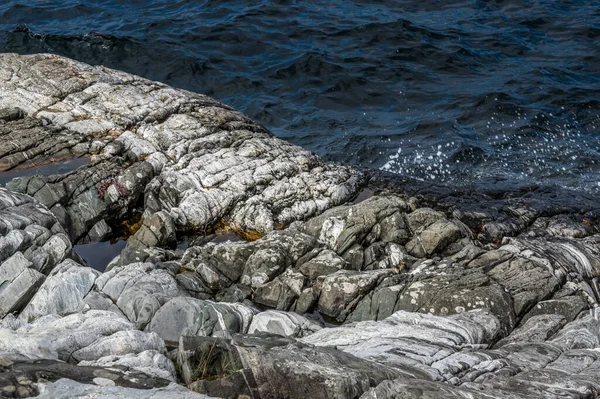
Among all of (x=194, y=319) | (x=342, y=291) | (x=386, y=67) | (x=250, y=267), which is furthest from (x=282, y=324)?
(x=386, y=67)

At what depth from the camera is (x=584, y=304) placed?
11352 mm

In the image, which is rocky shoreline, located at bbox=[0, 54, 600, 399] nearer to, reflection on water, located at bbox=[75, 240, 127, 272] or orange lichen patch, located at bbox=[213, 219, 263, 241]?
orange lichen patch, located at bbox=[213, 219, 263, 241]

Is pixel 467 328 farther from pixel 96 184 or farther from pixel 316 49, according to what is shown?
pixel 316 49

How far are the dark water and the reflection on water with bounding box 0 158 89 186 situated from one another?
23.1 ft

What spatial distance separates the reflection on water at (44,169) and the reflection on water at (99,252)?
5.65 feet

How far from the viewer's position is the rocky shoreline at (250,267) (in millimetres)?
7367

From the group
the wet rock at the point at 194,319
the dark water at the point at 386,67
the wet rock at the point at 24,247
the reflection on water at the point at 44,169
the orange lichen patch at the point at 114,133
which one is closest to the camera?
the wet rock at the point at 194,319

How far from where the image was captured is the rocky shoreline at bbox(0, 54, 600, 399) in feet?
24.2

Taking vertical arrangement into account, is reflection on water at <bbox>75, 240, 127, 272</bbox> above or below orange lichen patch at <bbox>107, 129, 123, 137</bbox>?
below

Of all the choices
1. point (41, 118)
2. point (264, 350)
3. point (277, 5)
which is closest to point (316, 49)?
point (277, 5)

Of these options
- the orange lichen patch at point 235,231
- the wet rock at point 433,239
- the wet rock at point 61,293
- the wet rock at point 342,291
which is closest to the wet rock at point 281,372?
the wet rock at point 61,293

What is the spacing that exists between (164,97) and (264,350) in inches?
410

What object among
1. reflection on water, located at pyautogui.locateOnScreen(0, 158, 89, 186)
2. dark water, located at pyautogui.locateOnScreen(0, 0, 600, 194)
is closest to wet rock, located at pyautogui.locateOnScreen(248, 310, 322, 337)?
reflection on water, located at pyautogui.locateOnScreen(0, 158, 89, 186)

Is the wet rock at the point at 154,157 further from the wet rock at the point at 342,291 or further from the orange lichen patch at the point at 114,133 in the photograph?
the wet rock at the point at 342,291
